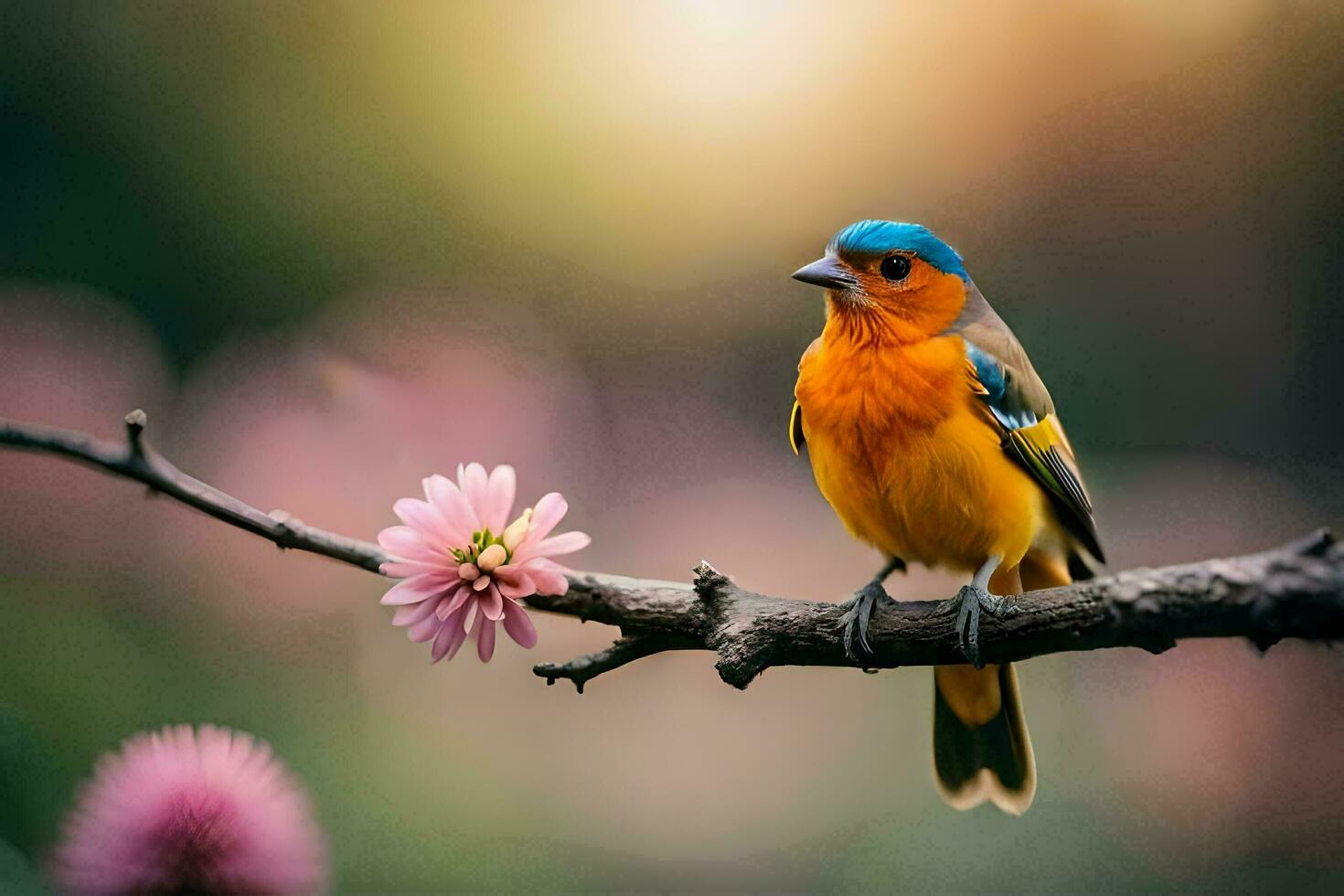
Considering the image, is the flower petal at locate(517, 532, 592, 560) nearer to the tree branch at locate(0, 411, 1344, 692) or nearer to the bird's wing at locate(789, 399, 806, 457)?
the tree branch at locate(0, 411, 1344, 692)

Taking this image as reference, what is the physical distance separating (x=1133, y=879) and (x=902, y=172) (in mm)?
796

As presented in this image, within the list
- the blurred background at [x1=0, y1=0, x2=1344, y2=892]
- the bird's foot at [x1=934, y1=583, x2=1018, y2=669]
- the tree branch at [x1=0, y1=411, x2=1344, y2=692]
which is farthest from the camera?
the blurred background at [x1=0, y1=0, x2=1344, y2=892]

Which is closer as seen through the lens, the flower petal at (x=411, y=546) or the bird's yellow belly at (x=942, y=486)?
the flower petal at (x=411, y=546)

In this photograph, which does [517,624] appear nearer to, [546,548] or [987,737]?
[546,548]

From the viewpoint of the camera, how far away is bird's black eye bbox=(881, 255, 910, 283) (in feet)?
2.38

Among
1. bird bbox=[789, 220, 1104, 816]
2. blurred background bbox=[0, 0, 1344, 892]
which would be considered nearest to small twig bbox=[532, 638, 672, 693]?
bird bbox=[789, 220, 1104, 816]

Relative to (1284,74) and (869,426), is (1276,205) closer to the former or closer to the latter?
(1284,74)

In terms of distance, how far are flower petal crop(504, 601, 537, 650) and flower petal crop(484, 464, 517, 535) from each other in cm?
4

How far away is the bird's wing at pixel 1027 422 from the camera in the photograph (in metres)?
0.71

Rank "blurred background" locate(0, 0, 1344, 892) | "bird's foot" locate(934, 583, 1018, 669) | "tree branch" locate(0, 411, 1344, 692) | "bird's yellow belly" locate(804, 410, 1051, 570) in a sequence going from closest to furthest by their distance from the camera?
"tree branch" locate(0, 411, 1344, 692)
"bird's foot" locate(934, 583, 1018, 669)
"bird's yellow belly" locate(804, 410, 1051, 570)
"blurred background" locate(0, 0, 1344, 892)

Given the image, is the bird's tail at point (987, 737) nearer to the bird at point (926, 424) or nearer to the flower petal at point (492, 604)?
the bird at point (926, 424)

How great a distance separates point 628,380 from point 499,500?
875 mm

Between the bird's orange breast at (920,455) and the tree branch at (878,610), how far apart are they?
60 millimetres

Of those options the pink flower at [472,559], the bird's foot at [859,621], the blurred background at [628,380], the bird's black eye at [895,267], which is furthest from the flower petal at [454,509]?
the blurred background at [628,380]
